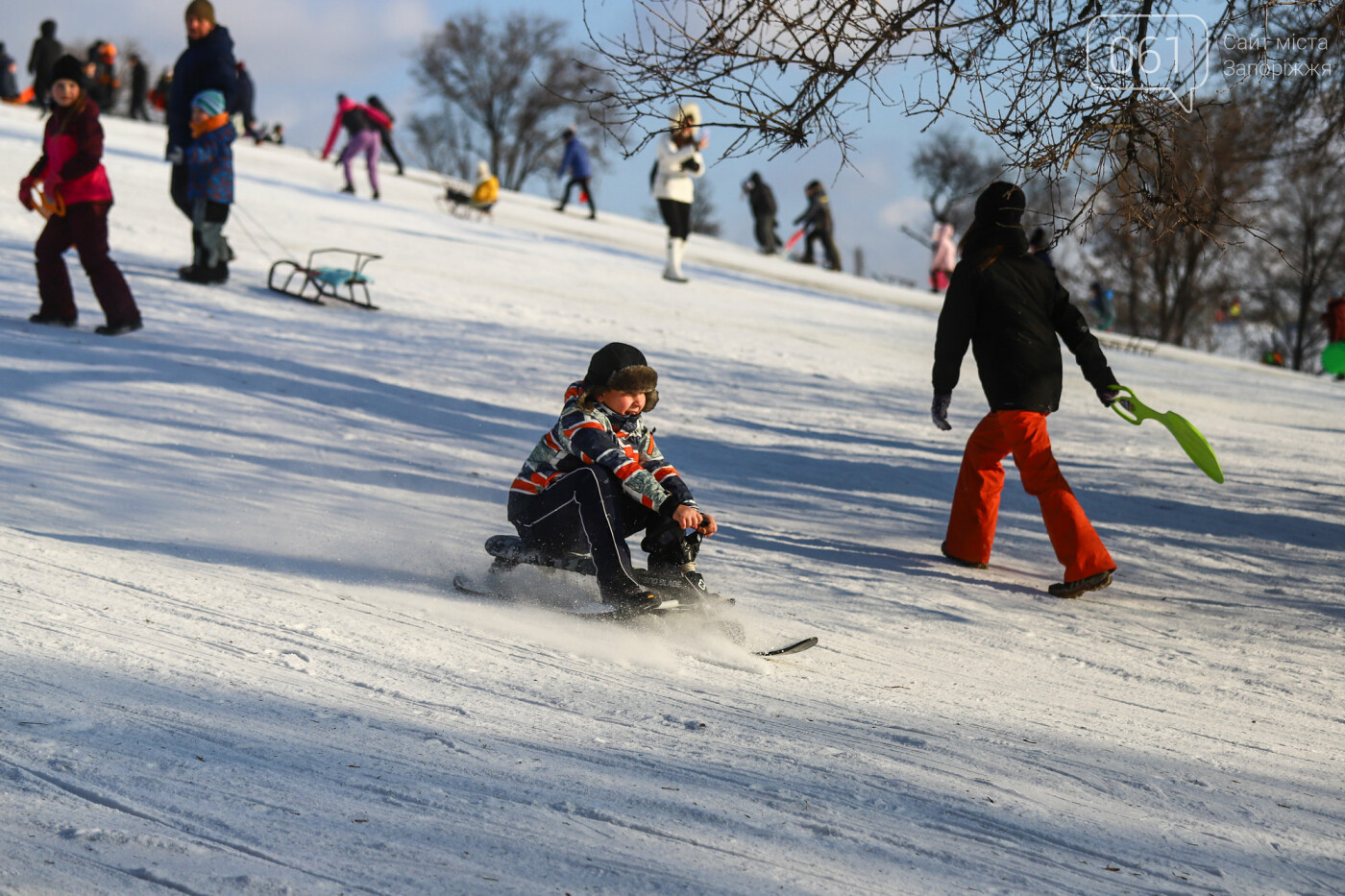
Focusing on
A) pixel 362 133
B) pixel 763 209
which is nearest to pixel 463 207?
pixel 362 133

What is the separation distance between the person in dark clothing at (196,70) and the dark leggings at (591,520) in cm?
654

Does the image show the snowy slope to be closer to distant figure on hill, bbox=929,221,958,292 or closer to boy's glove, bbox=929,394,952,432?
boy's glove, bbox=929,394,952,432

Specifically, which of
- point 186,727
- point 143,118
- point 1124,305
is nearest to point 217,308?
point 186,727

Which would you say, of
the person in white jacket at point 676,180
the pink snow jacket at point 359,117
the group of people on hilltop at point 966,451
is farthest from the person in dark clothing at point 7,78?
the group of people on hilltop at point 966,451

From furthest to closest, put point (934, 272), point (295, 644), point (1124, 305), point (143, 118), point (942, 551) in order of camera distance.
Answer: point (1124, 305) < point (143, 118) < point (934, 272) < point (942, 551) < point (295, 644)

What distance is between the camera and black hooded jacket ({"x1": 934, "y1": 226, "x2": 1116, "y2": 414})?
5344mm

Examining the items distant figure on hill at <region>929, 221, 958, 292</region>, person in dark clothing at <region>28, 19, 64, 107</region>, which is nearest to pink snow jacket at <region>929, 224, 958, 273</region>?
distant figure on hill at <region>929, 221, 958, 292</region>

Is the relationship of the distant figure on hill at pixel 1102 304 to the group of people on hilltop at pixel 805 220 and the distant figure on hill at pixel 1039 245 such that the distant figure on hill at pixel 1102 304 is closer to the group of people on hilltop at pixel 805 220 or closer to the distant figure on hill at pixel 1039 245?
the group of people on hilltop at pixel 805 220

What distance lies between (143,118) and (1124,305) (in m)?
33.4

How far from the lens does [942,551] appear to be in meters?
5.87

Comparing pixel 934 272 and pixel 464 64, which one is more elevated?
pixel 464 64

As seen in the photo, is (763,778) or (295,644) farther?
(295,644)

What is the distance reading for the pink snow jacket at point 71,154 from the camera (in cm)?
759

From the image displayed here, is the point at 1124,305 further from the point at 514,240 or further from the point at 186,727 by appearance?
the point at 186,727
